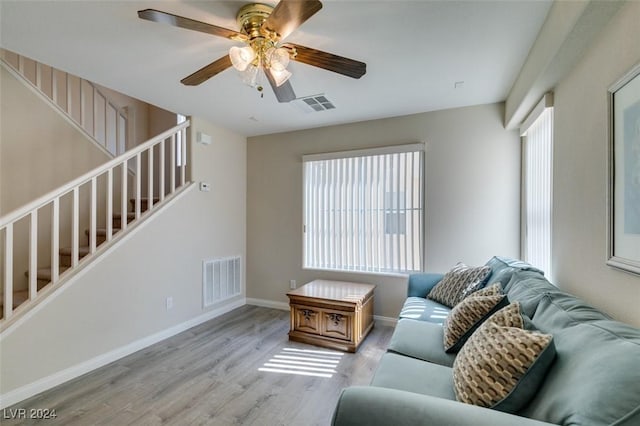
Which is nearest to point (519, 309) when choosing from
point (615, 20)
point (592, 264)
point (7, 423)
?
point (592, 264)

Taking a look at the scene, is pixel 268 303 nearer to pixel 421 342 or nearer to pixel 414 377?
pixel 421 342

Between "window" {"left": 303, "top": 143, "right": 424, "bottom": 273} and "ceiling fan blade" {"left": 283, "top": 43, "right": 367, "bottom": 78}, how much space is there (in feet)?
5.71

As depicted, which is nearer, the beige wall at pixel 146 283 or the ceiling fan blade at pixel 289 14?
the ceiling fan blade at pixel 289 14

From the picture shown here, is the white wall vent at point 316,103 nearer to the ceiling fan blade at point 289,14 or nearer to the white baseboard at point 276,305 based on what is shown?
the ceiling fan blade at point 289,14

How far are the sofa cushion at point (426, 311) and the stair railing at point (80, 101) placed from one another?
4.18m

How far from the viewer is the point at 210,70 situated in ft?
6.33

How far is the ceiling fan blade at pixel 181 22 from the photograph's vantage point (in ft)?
4.59

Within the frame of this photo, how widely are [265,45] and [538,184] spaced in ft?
8.04

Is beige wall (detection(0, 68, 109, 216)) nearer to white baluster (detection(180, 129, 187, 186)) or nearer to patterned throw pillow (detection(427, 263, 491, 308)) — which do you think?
white baluster (detection(180, 129, 187, 186))

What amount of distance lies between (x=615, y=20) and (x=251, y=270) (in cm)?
419

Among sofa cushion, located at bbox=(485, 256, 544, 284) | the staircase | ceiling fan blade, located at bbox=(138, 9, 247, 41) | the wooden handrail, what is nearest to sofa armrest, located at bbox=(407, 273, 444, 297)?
sofa cushion, located at bbox=(485, 256, 544, 284)

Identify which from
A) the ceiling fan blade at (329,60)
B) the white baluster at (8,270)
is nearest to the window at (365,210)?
the ceiling fan blade at (329,60)

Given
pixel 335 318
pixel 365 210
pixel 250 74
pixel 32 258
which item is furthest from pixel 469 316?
pixel 32 258

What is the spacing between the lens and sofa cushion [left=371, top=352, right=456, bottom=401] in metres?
1.36
